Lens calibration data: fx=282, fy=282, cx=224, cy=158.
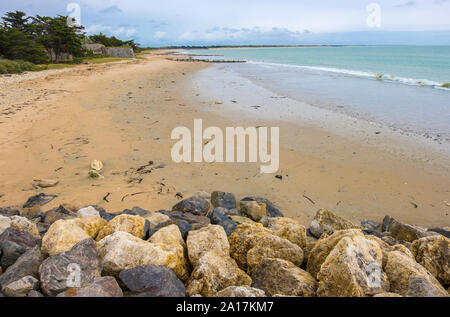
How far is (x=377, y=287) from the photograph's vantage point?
8.44 feet

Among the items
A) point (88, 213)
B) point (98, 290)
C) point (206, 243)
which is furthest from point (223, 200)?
point (98, 290)

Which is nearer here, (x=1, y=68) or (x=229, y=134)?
(x=229, y=134)

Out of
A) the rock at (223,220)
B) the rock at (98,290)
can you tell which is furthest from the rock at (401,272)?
the rock at (98,290)

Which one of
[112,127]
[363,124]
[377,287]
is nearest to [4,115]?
[112,127]

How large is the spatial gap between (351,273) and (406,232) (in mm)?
2683

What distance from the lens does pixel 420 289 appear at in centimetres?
245

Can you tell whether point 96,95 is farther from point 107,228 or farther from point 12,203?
point 107,228

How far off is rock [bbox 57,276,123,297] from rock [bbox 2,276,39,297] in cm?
43

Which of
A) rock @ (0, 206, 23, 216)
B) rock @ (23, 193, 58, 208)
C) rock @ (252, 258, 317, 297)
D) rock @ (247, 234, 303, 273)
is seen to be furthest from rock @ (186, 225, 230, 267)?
rock @ (23, 193, 58, 208)

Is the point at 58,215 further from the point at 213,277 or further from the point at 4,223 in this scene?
the point at 213,277

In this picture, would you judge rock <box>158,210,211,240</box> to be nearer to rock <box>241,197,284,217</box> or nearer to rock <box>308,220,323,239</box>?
rock <box>241,197,284,217</box>

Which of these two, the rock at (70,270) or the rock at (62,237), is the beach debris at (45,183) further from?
the rock at (70,270)

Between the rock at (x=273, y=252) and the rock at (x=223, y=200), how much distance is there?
7.21 feet

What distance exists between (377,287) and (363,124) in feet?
34.6
